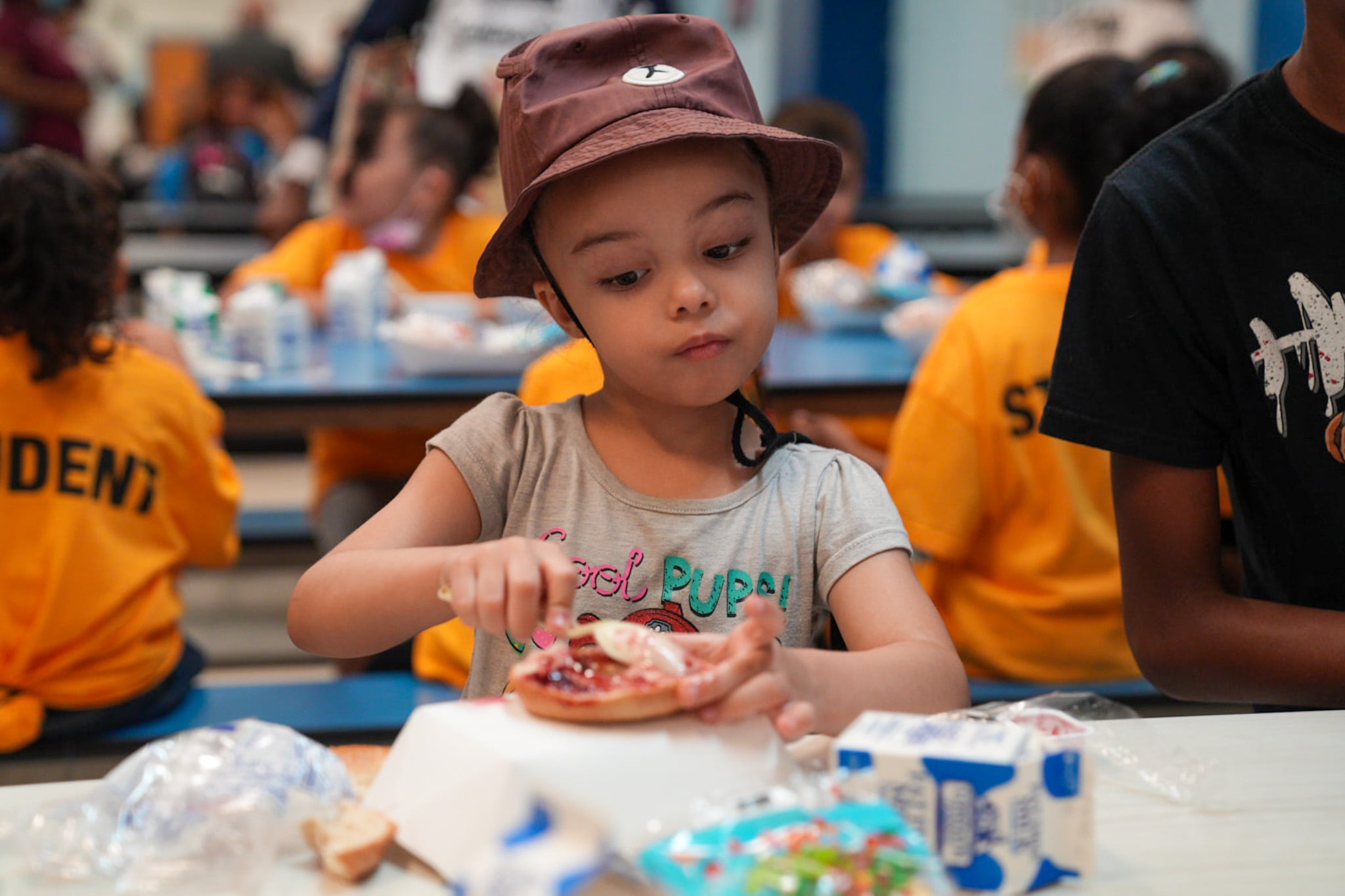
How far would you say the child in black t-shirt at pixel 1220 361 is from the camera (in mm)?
1166

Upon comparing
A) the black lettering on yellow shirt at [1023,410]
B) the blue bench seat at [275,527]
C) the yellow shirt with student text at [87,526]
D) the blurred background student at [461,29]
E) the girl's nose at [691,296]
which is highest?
the blurred background student at [461,29]

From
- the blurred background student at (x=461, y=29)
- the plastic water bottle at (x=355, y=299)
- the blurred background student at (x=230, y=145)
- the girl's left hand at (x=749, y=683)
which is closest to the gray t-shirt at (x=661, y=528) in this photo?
the girl's left hand at (x=749, y=683)

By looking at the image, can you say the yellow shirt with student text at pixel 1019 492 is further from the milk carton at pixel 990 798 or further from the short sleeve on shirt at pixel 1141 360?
the milk carton at pixel 990 798

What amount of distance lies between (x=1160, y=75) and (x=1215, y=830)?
156cm

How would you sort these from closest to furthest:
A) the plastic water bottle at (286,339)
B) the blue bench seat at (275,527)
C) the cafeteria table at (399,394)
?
1. the cafeteria table at (399,394)
2. the plastic water bottle at (286,339)
3. the blue bench seat at (275,527)

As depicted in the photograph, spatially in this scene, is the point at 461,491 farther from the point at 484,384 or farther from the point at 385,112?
the point at 385,112

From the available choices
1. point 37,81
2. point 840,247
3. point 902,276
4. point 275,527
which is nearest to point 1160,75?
point 902,276

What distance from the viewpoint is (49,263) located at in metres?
1.85

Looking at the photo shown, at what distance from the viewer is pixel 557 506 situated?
1.15m

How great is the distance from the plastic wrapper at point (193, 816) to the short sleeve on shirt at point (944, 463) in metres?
1.33

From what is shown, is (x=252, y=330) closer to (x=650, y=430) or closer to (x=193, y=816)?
(x=650, y=430)

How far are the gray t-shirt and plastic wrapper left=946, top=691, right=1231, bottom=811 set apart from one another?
0.22 meters

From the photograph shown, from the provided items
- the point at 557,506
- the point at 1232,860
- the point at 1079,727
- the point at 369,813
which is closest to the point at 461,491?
the point at 557,506

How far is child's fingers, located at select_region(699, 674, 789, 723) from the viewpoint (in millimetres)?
721
